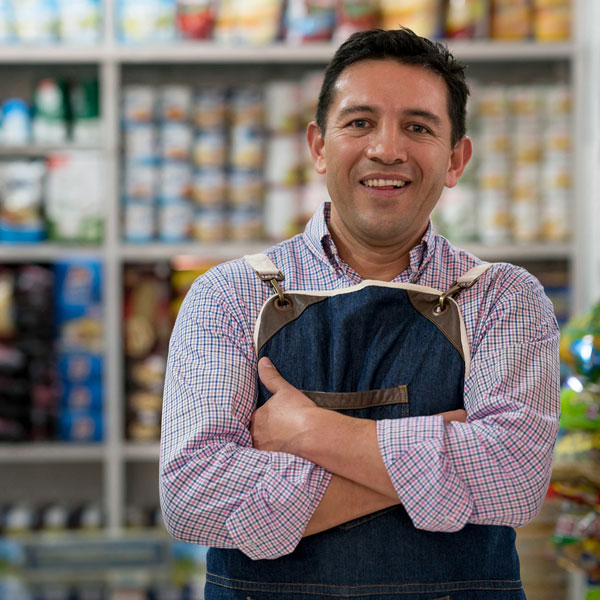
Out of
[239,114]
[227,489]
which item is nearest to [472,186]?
[239,114]

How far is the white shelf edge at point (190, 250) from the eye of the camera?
287 centimetres

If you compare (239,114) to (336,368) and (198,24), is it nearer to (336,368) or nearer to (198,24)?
(198,24)

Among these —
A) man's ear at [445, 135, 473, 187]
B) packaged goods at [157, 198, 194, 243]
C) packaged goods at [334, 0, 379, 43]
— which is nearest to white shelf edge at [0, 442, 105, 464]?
packaged goods at [157, 198, 194, 243]

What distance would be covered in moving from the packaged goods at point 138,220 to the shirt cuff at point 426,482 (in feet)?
6.09

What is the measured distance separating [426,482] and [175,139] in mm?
1970

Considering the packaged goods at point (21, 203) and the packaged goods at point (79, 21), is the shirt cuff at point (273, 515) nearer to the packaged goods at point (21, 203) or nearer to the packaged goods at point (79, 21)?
the packaged goods at point (21, 203)

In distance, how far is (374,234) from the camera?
1.38m

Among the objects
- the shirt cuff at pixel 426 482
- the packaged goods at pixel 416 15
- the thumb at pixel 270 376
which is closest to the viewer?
the shirt cuff at pixel 426 482

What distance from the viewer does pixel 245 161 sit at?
114 inches

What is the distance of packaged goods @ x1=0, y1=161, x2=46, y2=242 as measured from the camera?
2902 millimetres

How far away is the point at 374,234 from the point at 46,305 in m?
1.82

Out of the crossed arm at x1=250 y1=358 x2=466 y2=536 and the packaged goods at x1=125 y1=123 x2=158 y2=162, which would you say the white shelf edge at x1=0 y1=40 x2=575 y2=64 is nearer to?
the packaged goods at x1=125 y1=123 x2=158 y2=162

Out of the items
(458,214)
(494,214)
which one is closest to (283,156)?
(458,214)

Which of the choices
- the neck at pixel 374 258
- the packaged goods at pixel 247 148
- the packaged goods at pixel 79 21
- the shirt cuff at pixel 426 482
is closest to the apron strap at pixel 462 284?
the neck at pixel 374 258
